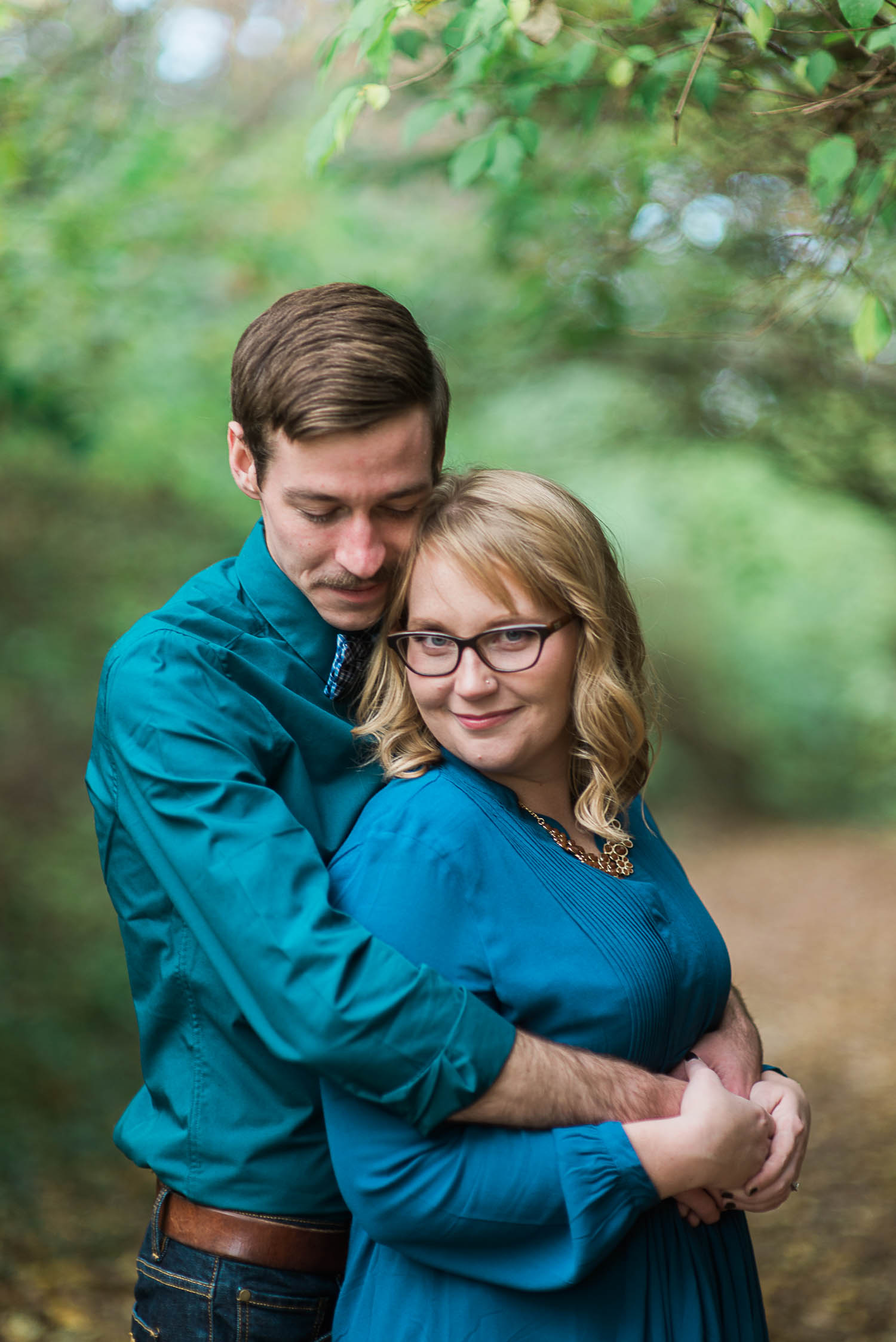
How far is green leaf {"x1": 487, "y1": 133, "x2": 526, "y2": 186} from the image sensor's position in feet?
8.41

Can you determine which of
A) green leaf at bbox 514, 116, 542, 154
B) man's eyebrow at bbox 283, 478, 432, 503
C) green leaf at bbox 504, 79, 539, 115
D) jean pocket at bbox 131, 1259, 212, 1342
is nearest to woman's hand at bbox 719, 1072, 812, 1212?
jean pocket at bbox 131, 1259, 212, 1342

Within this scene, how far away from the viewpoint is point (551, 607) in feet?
6.29

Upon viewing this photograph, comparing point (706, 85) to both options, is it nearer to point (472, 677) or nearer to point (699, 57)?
point (699, 57)

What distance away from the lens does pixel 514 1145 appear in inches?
64.9

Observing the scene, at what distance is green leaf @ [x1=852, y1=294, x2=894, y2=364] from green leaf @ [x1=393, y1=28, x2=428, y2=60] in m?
1.19

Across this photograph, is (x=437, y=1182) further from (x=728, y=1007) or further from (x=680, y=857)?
(x=680, y=857)

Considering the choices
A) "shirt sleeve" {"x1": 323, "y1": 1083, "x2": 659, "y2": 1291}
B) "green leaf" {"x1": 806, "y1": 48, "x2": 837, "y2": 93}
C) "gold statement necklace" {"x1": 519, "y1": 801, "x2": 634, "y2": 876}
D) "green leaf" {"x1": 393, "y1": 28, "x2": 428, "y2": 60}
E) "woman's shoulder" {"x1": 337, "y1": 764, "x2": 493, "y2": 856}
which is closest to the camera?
"shirt sleeve" {"x1": 323, "y1": 1083, "x2": 659, "y2": 1291}

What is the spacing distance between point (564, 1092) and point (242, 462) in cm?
122

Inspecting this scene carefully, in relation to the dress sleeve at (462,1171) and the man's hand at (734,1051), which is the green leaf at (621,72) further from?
the man's hand at (734,1051)

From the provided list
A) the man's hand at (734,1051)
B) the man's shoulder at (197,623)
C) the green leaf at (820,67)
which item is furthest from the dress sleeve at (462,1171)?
the green leaf at (820,67)

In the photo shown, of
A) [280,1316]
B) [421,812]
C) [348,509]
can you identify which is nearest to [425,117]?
[348,509]

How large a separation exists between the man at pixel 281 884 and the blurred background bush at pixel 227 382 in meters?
0.55

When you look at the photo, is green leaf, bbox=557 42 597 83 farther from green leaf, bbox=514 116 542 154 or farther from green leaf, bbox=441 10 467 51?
green leaf, bbox=441 10 467 51

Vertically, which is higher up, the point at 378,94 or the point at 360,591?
the point at 378,94
